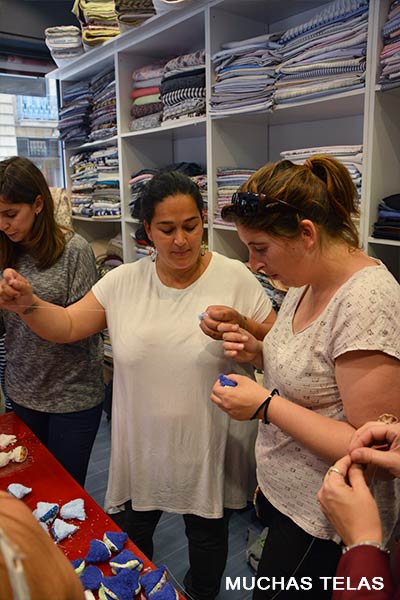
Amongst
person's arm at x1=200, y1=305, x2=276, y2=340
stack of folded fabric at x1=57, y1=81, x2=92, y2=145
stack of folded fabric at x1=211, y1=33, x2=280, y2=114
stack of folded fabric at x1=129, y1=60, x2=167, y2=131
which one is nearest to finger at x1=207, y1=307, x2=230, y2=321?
person's arm at x1=200, y1=305, x2=276, y2=340

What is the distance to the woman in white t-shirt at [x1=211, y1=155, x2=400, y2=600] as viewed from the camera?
0.93m

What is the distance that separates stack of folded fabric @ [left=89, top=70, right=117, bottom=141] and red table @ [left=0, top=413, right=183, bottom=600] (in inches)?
81.0

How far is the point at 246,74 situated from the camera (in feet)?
6.53

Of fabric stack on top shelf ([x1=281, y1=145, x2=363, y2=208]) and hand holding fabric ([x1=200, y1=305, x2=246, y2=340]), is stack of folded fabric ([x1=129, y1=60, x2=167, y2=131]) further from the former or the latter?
hand holding fabric ([x1=200, y1=305, x2=246, y2=340])

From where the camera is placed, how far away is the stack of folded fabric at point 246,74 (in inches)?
76.0

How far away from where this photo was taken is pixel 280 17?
2.15m

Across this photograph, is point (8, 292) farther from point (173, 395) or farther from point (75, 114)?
point (75, 114)

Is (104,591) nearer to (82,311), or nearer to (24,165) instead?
(82,311)

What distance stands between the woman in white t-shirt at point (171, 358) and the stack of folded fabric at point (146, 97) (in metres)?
1.42

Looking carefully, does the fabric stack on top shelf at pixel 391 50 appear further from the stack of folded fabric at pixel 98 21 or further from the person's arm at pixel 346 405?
the stack of folded fabric at pixel 98 21

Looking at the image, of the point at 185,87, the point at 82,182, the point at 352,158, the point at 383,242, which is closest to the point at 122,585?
the point at 383,242

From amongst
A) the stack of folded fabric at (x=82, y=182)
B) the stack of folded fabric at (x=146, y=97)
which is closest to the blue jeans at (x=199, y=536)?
the stack of folded fabric at (x=146, y=97)

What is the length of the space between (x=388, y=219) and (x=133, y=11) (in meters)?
1.70

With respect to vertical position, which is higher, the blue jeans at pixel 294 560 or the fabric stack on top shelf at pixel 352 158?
the fabric stack on top shelf at pixel 352 158
